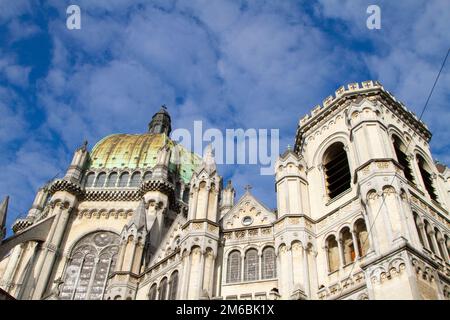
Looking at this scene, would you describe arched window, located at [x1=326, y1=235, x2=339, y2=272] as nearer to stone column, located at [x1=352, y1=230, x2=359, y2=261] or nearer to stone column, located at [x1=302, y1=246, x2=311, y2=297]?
stone column, located at [x1=302, y1=246, x2=311, y2=297]

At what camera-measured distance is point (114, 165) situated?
51.6m

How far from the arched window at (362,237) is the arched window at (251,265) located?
559 centimetres

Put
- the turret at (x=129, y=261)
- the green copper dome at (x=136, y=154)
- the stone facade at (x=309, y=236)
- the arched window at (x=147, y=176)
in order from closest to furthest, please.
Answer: the stone facade at (x=309, y=236) < the turret at (x=129, y=261) < the arched window at (x=147, y=176) < the green copper dome at (x=136, y=154)

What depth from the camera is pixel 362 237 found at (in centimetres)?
2398

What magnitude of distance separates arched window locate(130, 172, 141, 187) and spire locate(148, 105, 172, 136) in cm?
1811

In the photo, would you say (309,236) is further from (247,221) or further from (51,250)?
(51,250)

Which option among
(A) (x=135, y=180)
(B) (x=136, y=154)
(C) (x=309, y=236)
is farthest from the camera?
(B) (x=136, y=154)

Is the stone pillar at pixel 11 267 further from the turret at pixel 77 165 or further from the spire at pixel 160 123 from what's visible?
the spire at pixel 160 123

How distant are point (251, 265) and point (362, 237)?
20.1 feet

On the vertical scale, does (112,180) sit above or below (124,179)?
below

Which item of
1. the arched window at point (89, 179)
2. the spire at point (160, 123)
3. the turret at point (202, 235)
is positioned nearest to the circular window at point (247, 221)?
the turret at point (202, 235)

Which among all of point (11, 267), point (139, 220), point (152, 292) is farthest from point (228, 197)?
point (11, 267)

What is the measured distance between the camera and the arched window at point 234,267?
26.0 metres
